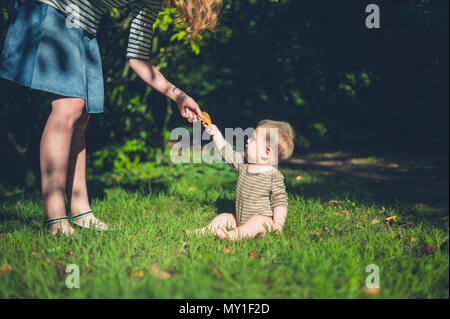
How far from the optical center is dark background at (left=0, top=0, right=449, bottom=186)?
433 centimetres

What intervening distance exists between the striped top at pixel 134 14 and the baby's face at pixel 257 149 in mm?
958

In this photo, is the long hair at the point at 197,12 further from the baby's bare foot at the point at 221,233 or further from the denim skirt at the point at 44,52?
the baby's bare foot at the point at 221,233

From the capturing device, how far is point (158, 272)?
1.75m

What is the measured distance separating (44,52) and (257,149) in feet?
4.70

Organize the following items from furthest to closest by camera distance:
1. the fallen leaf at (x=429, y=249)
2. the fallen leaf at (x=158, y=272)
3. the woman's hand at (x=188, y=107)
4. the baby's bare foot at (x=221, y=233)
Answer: the woman's hand at (x=188, y=107)
the baby's bare foot at (x=221, y=233)
the fallen leaf at (x=429, y=249)
the fallen leaf at (x=158, y=272)

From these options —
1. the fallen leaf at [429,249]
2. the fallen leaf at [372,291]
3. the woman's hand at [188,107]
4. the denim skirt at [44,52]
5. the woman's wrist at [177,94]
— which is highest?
the denim skirt at [44,52]

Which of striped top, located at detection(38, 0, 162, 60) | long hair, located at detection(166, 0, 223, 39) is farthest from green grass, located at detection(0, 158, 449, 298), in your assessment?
long hair, located at detection(166, 0, 223, 39)

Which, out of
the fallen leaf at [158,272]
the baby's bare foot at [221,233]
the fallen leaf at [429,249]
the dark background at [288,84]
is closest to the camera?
the fallen leaf at [158,272]

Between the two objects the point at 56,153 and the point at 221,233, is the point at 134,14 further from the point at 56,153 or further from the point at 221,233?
the point at 221,233

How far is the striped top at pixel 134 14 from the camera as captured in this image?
219 cm

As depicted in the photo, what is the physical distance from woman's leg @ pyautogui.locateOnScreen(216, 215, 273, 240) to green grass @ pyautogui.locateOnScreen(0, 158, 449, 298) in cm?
8

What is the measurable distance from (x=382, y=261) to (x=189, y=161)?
3.68 metres

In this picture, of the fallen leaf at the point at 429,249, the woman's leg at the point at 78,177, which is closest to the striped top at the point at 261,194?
the fallen leaf at the point at 429,249
